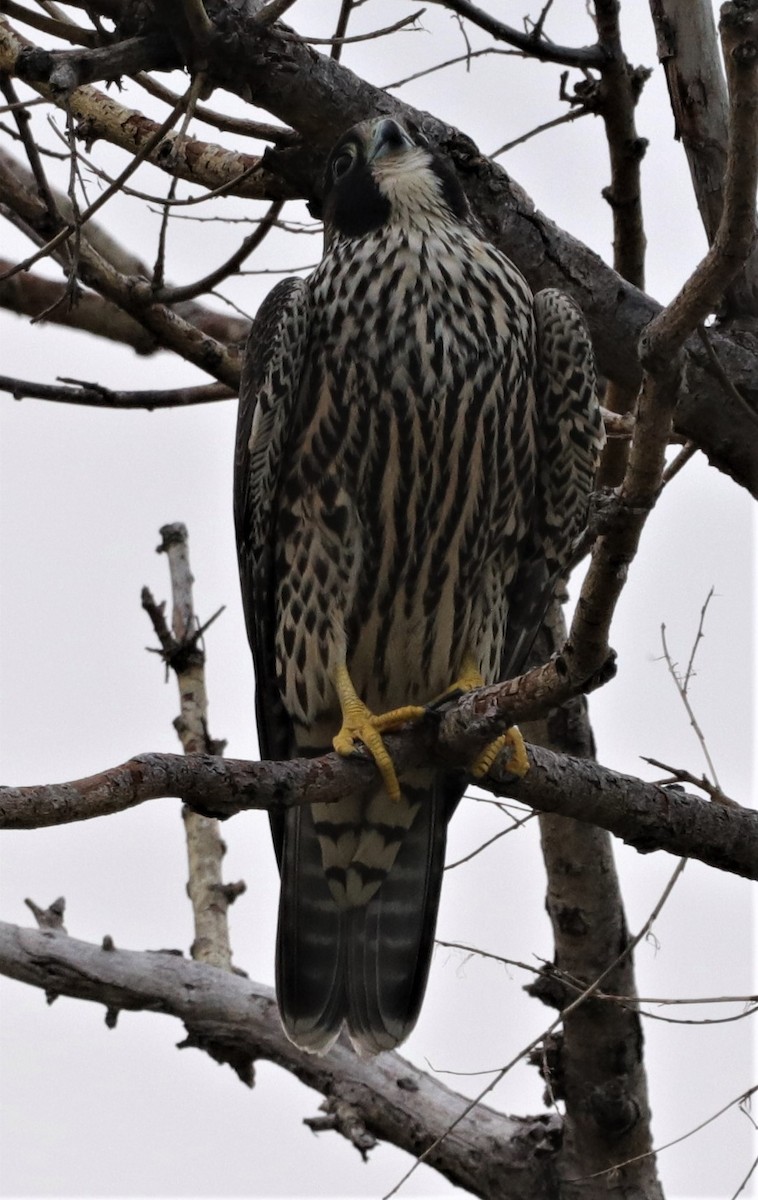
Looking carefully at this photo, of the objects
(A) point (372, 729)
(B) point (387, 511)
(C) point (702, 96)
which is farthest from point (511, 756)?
(C) point (702, 96)

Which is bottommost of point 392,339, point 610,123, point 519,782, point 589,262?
point 519,782

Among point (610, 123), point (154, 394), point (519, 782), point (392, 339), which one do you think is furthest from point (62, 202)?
point (519, 782)

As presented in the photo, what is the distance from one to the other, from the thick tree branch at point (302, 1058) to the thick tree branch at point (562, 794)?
106cm

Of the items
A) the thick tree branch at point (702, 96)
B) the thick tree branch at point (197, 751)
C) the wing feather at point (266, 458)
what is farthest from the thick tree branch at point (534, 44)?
the thick tree branch at point (197, 751)

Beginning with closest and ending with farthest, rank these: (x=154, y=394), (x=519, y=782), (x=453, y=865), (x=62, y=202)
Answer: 1. (x=519, y=782)
2. (x=453, y=865)
3. (x=154, y=394)
4. (x=62, y=202)

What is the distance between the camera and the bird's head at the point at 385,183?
405 centimetres

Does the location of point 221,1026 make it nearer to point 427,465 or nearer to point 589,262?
point 427,465

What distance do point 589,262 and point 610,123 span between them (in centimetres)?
37

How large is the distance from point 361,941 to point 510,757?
112 cm

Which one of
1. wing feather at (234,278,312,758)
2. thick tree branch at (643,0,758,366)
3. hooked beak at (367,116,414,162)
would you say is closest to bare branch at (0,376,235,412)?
wing feather at (234,278,312,758)

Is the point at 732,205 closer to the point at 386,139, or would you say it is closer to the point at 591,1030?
the point at 386,139

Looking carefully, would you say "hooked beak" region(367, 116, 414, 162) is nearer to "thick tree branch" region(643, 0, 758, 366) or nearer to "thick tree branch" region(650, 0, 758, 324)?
"thick tree branch" region(650, 0, 758, 324)

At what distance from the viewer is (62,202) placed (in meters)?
5.07

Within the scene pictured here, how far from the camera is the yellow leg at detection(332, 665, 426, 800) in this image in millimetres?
3691
